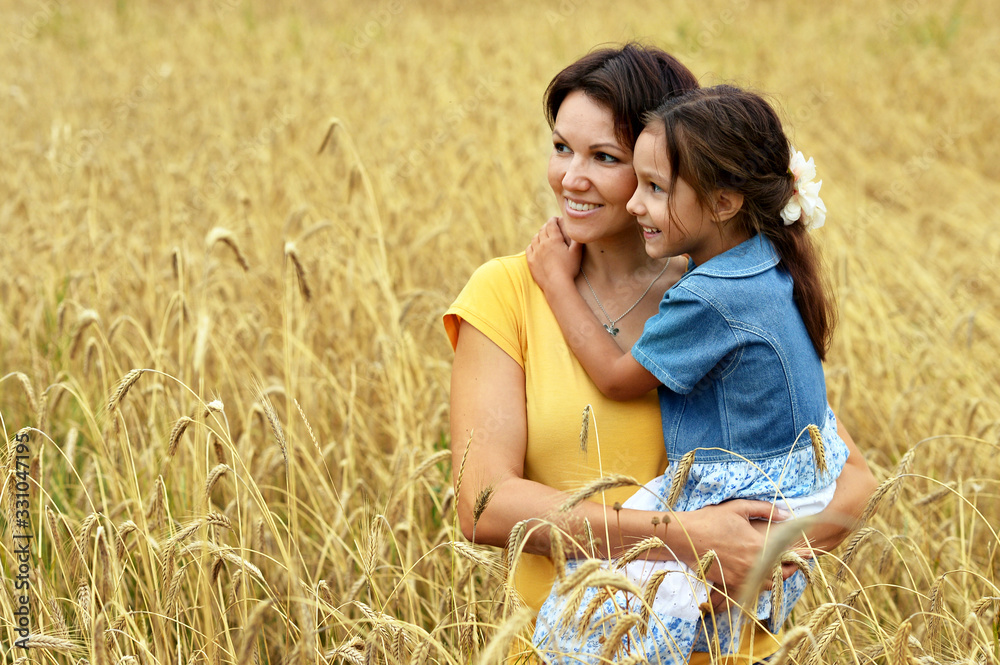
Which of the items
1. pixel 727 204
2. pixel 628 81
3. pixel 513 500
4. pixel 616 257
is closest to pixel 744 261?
pixel 727 204

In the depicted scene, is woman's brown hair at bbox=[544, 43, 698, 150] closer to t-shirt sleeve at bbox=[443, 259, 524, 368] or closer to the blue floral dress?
t-shirt sleeve at bbox=[443, 259, 524, 368]

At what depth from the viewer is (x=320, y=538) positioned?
2.72 meters

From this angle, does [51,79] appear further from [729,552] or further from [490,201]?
[729,552]

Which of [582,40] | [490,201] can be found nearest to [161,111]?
[490,201]

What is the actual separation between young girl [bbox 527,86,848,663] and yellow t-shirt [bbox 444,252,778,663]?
49mm

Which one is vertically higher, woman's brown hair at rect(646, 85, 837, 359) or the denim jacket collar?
woman's brown hair at rect(646, 85, 837, 359)

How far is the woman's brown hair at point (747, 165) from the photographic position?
1.73 meters

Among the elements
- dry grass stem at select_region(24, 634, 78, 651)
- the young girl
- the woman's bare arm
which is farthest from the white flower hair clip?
dry grass stem at select_region(24, 634, 78, 651)

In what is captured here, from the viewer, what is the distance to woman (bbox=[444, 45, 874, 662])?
68.5 inches

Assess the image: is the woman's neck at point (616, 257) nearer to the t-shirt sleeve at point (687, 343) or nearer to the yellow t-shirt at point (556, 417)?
the yellow t-shirt at point (556, 417)

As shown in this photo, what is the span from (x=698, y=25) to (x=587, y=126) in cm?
930

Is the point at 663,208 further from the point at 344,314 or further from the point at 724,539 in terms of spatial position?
the point at 344,314

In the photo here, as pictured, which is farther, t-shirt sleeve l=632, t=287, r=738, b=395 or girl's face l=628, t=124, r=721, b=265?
girl's face l=628, t=124, r=721, b=265

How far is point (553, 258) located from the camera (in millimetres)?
1943
